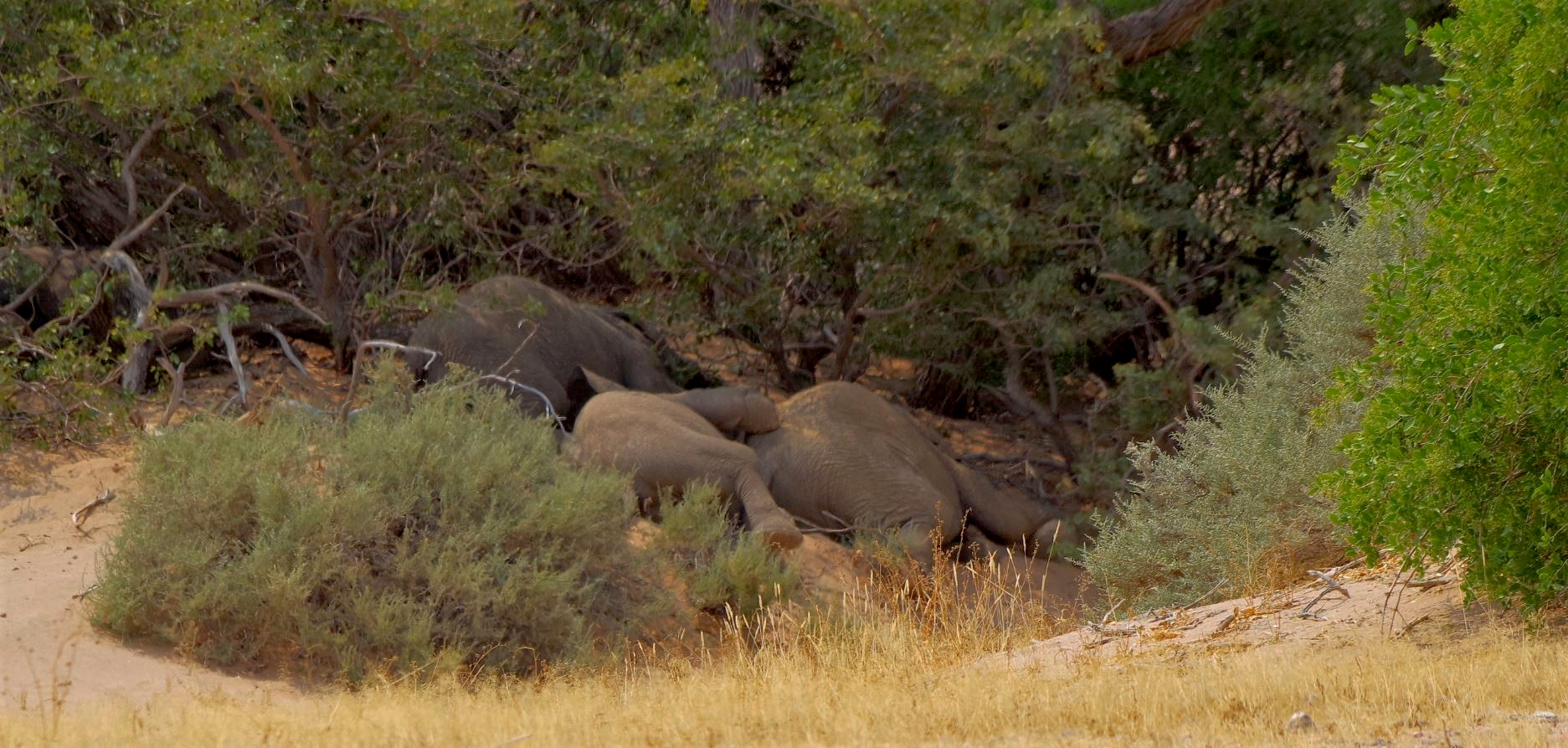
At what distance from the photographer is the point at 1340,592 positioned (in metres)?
6.46

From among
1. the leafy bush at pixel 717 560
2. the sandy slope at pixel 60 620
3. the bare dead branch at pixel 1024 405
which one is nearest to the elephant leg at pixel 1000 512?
the bare dead branch at pixel 1024 405

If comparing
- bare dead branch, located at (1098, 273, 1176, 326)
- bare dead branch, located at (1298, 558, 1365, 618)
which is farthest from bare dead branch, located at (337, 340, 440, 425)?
bare dead branch, located at (1298, 558, 1365, 618)

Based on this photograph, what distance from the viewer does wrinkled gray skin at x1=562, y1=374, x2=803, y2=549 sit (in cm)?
904

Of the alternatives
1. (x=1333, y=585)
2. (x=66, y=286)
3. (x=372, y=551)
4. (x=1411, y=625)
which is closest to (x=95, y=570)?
(x=372, y=551)

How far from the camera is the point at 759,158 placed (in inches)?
384

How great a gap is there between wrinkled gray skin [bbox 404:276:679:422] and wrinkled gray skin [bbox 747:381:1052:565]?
133 centimetres

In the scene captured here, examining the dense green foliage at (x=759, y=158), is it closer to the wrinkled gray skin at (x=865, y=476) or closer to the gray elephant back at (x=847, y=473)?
the wrinkled gray skin at (x=865, y=476)

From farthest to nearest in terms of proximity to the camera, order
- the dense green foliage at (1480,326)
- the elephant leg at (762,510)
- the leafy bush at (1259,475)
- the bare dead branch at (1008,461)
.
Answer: the bare dead branch at (1008,461) < the elephant leg at (762,510) < the leafy bush at (1259,475) < the dense green foliage at (1480,326)

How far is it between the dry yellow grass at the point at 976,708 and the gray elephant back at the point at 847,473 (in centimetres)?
361

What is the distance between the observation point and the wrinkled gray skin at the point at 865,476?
9.66 m

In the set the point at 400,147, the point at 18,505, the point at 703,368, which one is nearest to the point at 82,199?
the point at 400,147

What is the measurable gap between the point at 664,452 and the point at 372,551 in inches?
84.9

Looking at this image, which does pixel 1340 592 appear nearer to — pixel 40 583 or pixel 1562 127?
pixel 1562 127

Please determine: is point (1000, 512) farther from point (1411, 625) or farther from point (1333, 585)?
point (1411, 625)
